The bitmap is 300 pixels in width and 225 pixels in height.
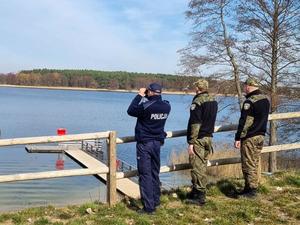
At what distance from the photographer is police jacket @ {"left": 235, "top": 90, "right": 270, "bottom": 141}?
726 centimetres

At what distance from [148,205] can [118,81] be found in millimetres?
117932

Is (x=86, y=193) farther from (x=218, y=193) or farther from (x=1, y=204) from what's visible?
(x=218, y=193)

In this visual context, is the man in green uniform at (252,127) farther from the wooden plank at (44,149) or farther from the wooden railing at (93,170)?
the wooden plank at (44,149)

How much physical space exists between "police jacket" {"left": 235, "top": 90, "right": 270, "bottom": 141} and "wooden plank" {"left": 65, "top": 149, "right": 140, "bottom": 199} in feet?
18.9

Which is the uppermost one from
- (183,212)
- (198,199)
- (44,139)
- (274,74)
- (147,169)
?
(274,74)

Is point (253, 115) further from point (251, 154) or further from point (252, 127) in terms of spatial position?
point (251, 154)

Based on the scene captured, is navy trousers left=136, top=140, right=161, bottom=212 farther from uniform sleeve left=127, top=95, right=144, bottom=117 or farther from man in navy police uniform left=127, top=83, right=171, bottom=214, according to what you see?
uniform sleeve left=127, top=95, right=144, bottom=117

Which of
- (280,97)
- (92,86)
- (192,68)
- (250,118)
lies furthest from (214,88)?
(92,86)

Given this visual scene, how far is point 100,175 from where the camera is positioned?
1947cm

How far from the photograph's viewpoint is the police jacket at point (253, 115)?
7.26 metres

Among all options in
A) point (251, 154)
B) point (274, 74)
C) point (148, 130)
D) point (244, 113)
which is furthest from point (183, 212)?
point (274, 74)

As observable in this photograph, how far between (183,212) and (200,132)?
1253mm

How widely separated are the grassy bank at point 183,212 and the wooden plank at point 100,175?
199 inches

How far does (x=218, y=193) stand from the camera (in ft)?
26.6
